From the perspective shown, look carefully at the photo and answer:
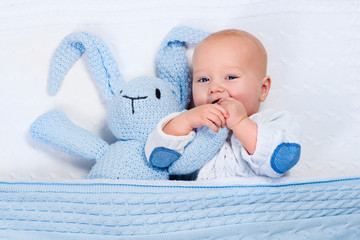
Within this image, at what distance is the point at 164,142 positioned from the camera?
42.1 inches

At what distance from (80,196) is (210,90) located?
0.41 metres

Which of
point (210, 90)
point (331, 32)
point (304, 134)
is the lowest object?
point (304, 134)

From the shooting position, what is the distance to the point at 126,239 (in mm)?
1001

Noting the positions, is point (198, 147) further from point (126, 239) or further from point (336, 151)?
point (336, 151)

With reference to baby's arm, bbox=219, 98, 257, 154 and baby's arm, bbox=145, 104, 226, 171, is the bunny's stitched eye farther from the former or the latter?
baby's arm, bbox=219, 98, 257, 154

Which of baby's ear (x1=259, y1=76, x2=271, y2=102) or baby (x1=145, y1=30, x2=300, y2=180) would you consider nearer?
baby (x1=145, y1=30, x2=300, y2=180)

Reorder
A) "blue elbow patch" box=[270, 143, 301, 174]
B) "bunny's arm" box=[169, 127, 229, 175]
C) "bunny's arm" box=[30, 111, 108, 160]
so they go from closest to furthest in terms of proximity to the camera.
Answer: "blue elbow patch" box=[270, 143, 301, 174]
"bunny's arm" box=[169, 127, 229, 175]
"bunny's arm" box=[30, 111, 108, 160]

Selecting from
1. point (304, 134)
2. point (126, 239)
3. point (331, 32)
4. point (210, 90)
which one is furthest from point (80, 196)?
point (331, 32)

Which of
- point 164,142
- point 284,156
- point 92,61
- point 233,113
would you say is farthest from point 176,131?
point 92,61

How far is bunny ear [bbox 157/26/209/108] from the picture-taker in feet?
4.24

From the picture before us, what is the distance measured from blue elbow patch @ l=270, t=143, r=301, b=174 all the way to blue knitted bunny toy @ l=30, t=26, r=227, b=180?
0.15 m

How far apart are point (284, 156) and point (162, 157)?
0.29 metres

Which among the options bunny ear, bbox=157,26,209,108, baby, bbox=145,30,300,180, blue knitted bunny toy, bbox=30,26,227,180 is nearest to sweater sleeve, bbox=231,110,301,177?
baby, bbox=145,30,300,180

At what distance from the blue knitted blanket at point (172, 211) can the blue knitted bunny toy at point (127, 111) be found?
0.09 metres
